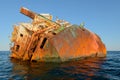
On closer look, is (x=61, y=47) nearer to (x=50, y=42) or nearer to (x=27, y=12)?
(x=50, y=42)

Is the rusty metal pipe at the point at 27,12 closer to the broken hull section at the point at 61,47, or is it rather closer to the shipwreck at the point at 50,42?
the shipwreck at the point at 50,42

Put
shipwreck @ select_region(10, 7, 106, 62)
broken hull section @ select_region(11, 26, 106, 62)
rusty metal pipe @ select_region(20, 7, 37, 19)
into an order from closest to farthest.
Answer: broken hull section @ select_region(11, 26, 106, 62) → shipwreck @ select_region(10, 7, 106, 62) → rusty metal pipe @ select_region(20, 7, 37, 19)

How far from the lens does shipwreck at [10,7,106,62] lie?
14328 mm

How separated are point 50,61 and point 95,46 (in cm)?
553

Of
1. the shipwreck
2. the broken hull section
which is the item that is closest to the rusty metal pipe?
the shipwreck

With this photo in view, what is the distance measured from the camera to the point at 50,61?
572 inches

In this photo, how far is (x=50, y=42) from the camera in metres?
14.2

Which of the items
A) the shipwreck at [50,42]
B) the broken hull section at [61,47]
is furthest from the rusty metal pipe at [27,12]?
the broken hull section at [61,47]

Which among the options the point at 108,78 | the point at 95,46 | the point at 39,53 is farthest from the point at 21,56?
the point at 108,78

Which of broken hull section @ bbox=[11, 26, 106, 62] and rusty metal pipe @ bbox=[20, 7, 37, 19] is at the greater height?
rusty metal pipe @ bbox=[20, 7, 37, 19]

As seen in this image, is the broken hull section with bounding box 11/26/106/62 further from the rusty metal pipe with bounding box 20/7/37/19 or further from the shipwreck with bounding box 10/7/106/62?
the rusty metal pipe with bounding box 20/7/37/19

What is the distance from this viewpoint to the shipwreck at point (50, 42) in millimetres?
14328

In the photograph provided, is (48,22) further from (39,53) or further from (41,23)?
(39,53)

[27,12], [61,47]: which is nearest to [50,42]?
[61,47]
